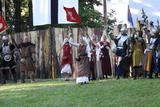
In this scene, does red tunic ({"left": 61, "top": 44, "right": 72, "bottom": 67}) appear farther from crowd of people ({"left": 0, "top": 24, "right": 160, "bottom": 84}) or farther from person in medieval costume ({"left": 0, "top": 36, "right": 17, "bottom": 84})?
person in medieval costume ({"left": 0, "top": 36, "right": 17, "bottom": 84})

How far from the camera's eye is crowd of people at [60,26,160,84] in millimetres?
14062

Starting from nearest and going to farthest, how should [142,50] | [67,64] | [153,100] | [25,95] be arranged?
[153,100]
[25,95]
[142,50]
[67,64]

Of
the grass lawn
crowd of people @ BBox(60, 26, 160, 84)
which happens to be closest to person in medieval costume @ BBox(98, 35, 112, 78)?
crowd of people @ BBox(60, 26, 160, 84)

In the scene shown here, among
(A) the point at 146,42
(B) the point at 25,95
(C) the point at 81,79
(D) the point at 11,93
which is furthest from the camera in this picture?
(A) the point at 146,42

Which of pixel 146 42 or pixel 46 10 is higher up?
pixel 46 10

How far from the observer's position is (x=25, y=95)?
11.9 meters

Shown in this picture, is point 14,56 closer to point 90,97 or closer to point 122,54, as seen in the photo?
point 122,54

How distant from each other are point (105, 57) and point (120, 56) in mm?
1343

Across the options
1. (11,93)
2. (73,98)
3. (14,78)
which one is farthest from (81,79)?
(14,78)

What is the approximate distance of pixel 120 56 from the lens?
1535cm

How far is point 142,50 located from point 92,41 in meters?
1.94

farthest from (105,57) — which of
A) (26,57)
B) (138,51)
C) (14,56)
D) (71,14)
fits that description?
(14,56)

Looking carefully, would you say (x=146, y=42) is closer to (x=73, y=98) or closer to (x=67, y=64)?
(x=67, y=64)

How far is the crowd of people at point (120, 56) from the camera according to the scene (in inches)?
554
